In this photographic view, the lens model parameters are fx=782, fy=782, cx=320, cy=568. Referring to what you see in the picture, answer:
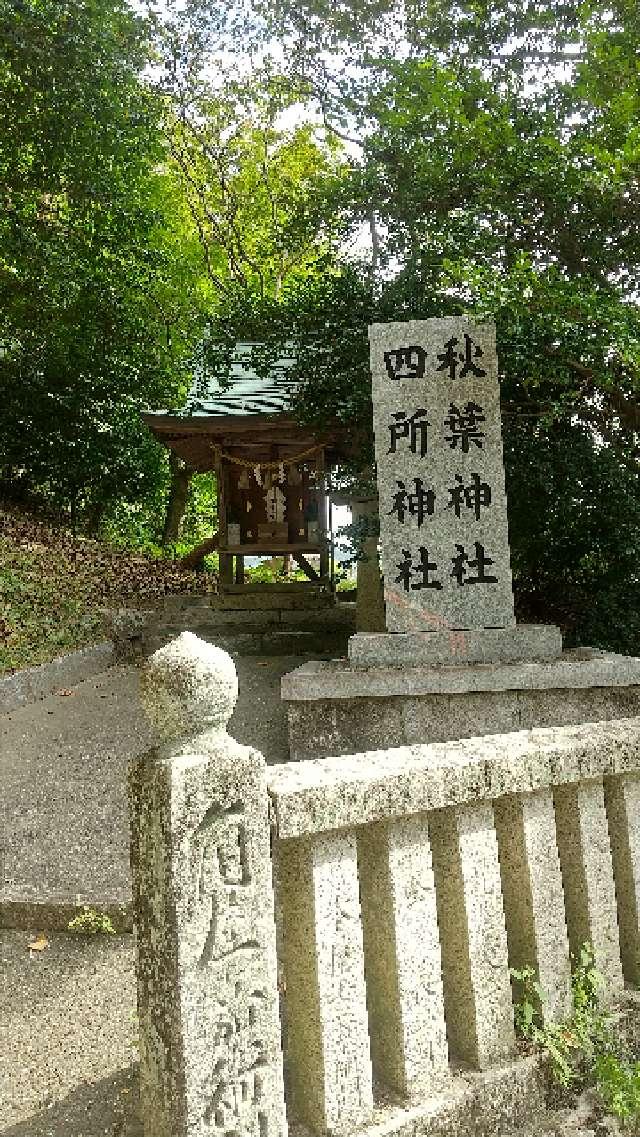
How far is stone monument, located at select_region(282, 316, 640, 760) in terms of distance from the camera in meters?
5.66

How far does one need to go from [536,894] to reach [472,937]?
0.89 ft

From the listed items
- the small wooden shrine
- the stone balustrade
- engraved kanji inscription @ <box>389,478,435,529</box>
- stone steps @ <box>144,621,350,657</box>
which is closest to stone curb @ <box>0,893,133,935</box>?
the stone balustrade

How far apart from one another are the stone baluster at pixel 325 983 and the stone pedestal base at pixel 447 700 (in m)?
3.69

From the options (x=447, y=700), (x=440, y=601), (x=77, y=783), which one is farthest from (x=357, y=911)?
(x=440, y=601)

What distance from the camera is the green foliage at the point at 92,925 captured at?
3547 mm

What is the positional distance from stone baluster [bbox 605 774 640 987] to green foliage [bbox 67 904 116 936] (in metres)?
2.22

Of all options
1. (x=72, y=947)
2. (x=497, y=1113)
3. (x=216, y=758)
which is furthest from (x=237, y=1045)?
(x=72, y=947)

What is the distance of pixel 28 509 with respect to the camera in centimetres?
1475

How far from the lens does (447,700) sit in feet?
18.7

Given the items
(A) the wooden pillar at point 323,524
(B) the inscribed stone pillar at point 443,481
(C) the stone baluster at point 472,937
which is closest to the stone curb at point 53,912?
(C) the stone baluster at point 472,937

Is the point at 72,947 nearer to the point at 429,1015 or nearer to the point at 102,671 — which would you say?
the point at 429,1015

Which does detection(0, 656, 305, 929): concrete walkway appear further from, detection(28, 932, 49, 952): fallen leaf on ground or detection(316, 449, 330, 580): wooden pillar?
detection(316, 449, 330, 580): wooden pillar

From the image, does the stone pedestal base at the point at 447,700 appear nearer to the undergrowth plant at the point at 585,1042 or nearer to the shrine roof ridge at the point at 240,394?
the undergrowth plant at the point at 585,1042

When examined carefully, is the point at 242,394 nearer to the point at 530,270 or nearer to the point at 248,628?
the point at 248,628
